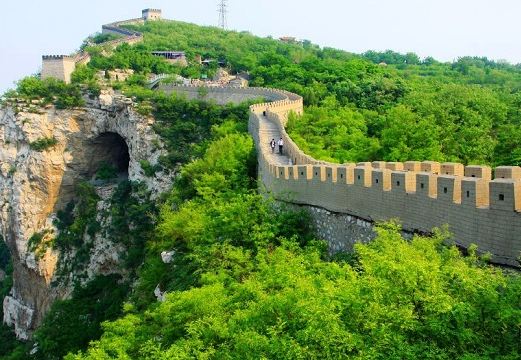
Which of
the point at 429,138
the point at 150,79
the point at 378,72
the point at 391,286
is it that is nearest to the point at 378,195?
the point at 391,286

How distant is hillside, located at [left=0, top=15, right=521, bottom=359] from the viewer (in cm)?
980

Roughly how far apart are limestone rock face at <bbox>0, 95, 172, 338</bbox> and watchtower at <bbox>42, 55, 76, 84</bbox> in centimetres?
514

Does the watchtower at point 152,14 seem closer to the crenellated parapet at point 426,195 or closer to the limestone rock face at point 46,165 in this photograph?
the limestone rock face at point 46,165

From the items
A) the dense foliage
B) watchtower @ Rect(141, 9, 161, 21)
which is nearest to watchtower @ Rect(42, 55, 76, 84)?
the dense foliage

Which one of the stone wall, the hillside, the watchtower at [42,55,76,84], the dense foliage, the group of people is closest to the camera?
the hillside

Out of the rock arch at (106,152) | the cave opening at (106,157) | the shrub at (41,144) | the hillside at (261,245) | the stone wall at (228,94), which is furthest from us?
the cave opening at (106,157)

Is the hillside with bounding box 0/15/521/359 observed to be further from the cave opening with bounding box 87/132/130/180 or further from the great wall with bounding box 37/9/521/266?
the great wall with bounding box 37/9/521/266

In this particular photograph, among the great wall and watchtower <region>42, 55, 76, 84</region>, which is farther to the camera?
watchtower <region>42, 55, 76, 84</region>

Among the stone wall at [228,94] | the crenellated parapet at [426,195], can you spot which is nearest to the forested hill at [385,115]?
the stone wall at [228,94]

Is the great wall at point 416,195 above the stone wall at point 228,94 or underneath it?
underneath

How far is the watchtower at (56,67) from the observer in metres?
51.5

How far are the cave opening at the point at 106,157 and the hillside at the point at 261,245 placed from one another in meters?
0.31

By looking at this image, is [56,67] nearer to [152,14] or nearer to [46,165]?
[46,165]

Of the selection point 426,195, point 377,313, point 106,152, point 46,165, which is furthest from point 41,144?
point 377,313
